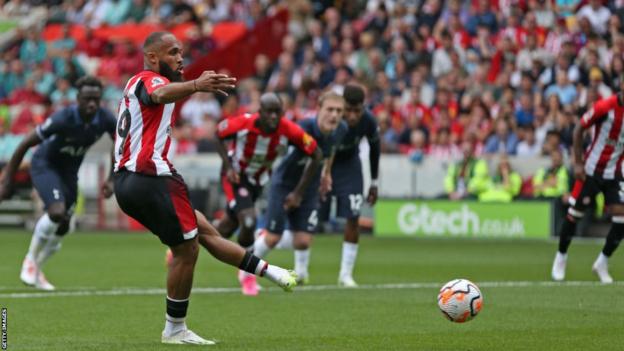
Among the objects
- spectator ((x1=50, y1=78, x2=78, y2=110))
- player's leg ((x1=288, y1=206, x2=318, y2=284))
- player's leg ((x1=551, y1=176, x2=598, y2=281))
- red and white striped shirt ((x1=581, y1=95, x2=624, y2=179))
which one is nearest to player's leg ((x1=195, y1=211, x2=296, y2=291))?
player's leg ((x1=288, y1=206, x2=318, y2=284))

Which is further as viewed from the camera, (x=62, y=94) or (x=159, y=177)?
(x=62, y=94)

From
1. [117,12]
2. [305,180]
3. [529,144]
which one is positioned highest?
[305,180]

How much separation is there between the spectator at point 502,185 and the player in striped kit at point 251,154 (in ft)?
36.2

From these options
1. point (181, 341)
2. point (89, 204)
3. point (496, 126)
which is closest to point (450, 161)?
point (496, 126)

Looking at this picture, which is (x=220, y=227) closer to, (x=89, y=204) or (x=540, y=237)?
(x=540, y=237)

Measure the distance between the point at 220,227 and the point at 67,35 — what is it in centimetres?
2230

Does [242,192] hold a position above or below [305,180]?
below

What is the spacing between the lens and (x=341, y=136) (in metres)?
14.8

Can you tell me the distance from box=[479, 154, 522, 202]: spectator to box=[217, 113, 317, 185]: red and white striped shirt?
11.2 m

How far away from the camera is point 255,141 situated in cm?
1366

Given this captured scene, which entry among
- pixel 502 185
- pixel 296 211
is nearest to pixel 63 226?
pixel 296 211

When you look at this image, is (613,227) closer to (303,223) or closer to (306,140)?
(303,223)

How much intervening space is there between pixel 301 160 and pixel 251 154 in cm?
87

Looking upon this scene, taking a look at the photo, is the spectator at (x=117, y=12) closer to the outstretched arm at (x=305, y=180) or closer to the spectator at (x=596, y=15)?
the spectator at (x=596, y=15)
